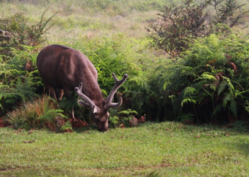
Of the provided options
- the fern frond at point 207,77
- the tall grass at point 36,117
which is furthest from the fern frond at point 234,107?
the tall grass at point 36,117

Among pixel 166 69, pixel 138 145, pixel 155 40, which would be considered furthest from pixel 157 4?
pixel 138 145

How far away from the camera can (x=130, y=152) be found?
7742 millimetres

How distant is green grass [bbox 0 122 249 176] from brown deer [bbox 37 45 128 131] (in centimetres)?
66

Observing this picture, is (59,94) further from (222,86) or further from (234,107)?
(234,107)

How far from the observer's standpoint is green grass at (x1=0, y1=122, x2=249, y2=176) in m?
6.55

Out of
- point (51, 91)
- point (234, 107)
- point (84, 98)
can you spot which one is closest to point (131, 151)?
point (84, 98)

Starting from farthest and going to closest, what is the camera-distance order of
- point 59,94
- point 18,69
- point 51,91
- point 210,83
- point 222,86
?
point 18,69, point 59,94, point 51,91, point 210,83, point 222,86

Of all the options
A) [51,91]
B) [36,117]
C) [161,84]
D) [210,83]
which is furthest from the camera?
[51,91]

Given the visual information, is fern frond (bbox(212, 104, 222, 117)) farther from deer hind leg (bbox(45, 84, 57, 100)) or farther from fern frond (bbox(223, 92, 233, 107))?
deer hind leg (bbox(45, 84, 57, 100))

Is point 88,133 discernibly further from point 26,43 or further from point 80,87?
point 26,43

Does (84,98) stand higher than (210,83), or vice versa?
(210,83)

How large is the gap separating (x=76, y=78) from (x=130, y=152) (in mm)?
3446

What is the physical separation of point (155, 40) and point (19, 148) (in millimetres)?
9064

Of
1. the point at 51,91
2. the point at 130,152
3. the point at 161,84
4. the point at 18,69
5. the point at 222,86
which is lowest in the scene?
the point at 130,152
